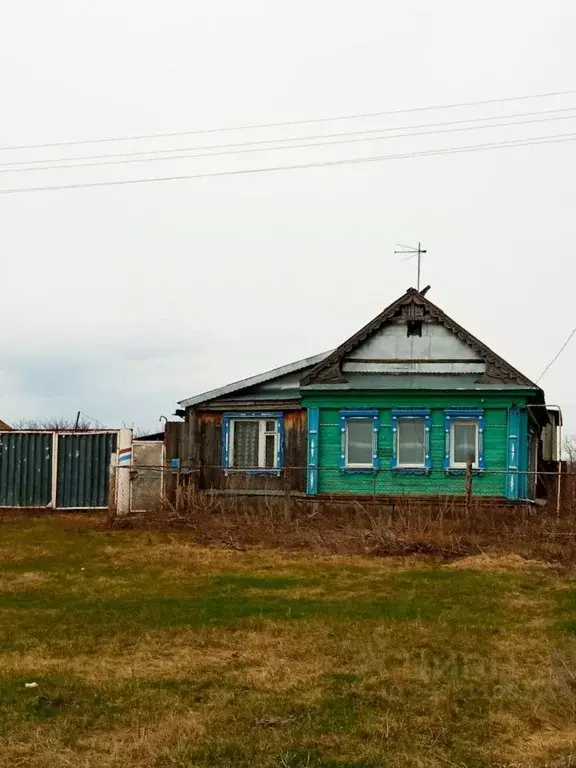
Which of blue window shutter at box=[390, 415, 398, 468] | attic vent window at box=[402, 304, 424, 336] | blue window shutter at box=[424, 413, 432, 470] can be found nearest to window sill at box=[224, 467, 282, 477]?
blue window shutter at box=[390, 415, 398, 468]

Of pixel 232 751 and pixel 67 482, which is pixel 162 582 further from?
pixel 67 482

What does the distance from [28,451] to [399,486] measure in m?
8.90

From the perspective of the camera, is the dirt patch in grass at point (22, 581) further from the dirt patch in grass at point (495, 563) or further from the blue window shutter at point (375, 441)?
the blue window shutter at point (375, 441)

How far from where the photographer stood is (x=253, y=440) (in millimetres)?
22344

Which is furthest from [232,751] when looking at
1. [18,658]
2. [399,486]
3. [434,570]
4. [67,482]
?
[67,482]

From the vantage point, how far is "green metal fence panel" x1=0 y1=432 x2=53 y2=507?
71.7 ft

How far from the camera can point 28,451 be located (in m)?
21.9

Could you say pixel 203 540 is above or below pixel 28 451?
below

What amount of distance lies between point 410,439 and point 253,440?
13.1 ft

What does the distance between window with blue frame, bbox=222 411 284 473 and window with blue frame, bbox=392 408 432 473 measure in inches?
115

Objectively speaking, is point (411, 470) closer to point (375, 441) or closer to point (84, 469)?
point (375, 441)

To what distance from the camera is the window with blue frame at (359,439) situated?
20781 millimetres

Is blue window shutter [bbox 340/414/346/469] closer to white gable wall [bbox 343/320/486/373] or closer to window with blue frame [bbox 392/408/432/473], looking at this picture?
window with blue frame [bbox 392/408/432/473]

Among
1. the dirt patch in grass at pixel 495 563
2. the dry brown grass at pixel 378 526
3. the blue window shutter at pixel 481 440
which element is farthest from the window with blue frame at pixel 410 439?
the dirt patch in grass at pixel 495 563
